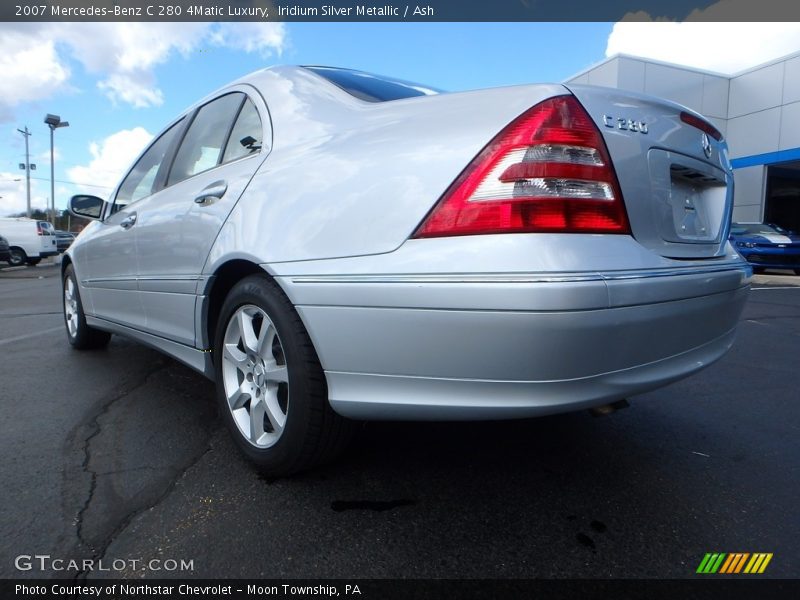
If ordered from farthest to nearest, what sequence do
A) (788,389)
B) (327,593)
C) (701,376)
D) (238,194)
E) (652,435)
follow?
(701,376) → (788,389) → (652,435) → (238,194) → (327,593)

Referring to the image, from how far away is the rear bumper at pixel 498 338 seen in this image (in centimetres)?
136

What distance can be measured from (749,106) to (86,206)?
2415 centimetres

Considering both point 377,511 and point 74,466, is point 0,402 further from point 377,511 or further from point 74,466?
point 377,511

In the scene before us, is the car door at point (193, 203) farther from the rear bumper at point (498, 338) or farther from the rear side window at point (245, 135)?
the rear bumper at point (498, 338)

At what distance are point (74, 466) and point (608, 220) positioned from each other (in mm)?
2168

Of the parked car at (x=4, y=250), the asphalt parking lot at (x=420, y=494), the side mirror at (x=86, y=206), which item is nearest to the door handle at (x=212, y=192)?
the asphalt parking lot at (x=420, y=494)

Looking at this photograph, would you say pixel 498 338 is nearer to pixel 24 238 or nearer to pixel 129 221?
pixel 129 221

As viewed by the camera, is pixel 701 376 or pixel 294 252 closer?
pixel 294 252

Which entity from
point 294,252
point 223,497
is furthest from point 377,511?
point 294,252

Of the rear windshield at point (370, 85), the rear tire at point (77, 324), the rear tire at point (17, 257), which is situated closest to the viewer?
the rear windshield at point (370, 85)

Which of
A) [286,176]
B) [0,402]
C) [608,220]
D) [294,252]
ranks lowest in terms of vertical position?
[0,402]

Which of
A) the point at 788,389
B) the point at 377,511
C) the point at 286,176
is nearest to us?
the point at 377,511

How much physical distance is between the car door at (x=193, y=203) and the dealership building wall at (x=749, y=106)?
18707mm

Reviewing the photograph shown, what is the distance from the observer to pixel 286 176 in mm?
1933
